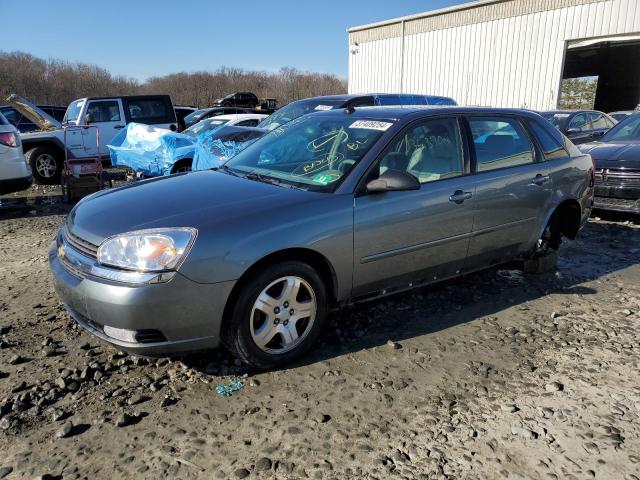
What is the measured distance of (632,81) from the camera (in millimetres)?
30438

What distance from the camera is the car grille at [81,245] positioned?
2.82m

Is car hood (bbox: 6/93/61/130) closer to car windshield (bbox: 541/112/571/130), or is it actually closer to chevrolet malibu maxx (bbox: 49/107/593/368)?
chevrolet malibu maxx (bbox: 49/107/593/368)

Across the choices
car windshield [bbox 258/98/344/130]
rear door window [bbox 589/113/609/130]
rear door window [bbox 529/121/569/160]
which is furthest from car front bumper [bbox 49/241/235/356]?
rear door window [bbox 589/113/609/130]

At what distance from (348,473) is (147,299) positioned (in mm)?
1323

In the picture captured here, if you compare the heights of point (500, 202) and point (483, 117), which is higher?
point (483, 117)

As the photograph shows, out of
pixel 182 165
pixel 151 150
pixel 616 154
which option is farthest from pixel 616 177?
pixel 151 150

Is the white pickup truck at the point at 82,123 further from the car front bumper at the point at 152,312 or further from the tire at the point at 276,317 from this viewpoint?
the tire at the point at 276,317

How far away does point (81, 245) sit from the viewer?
2.93m

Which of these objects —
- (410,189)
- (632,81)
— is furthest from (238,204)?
(632,81)

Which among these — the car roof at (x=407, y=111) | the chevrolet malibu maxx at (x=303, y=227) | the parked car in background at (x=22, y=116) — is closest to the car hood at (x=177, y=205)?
the chevrolet malibu maxx at (x=303, y=227)

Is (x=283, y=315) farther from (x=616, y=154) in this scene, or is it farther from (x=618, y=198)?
(x=616, y=154)

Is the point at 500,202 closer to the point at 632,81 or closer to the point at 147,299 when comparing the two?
the point at 147,299

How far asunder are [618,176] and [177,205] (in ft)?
20.2

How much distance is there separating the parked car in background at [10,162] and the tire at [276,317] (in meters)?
6.07
